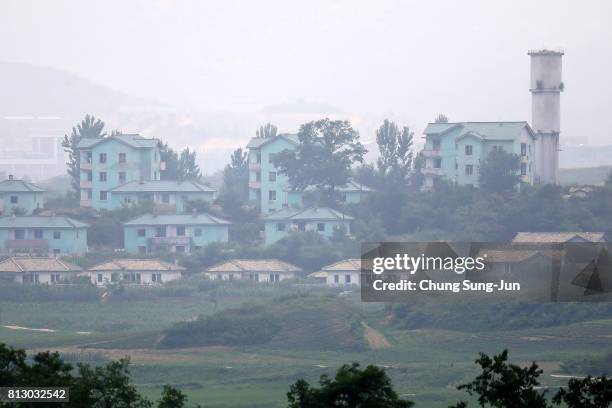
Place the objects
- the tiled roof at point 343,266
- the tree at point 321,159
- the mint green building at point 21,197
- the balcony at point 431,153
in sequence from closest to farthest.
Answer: the tiled roof at point 343,266 → the balcony at point 431,153 → the tree at point 321,159 → the mint green building at point 21,197

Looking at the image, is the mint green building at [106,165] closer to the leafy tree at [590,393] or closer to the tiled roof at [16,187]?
the tiled roof at [16,187]

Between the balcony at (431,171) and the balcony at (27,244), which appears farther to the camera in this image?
the balcony at (431,171)

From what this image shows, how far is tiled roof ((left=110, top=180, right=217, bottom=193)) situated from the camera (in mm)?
80750

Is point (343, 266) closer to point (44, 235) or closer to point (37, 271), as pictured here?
point (37, 271)

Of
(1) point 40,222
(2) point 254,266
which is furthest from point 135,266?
(1) point 40,222

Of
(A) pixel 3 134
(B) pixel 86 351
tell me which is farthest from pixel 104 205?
(A) pixel 3 134

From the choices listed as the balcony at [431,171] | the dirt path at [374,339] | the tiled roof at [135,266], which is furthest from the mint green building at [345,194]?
the dirt path at [374,339]

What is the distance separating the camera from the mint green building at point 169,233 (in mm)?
75562

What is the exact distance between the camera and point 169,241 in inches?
2980

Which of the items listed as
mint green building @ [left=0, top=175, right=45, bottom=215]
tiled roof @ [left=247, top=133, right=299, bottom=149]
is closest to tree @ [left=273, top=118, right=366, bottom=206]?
tiled roof @ [left=247, top=133, right=299, bottom=149]

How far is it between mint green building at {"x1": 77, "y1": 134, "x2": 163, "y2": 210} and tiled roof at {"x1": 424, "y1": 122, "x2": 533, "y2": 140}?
585 inches

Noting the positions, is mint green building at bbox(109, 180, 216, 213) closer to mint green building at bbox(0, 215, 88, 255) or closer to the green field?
mint green building at bbox(0, 215, 88, 255)

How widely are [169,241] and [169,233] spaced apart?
374mm

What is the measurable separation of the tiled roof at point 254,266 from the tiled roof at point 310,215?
5643mm
